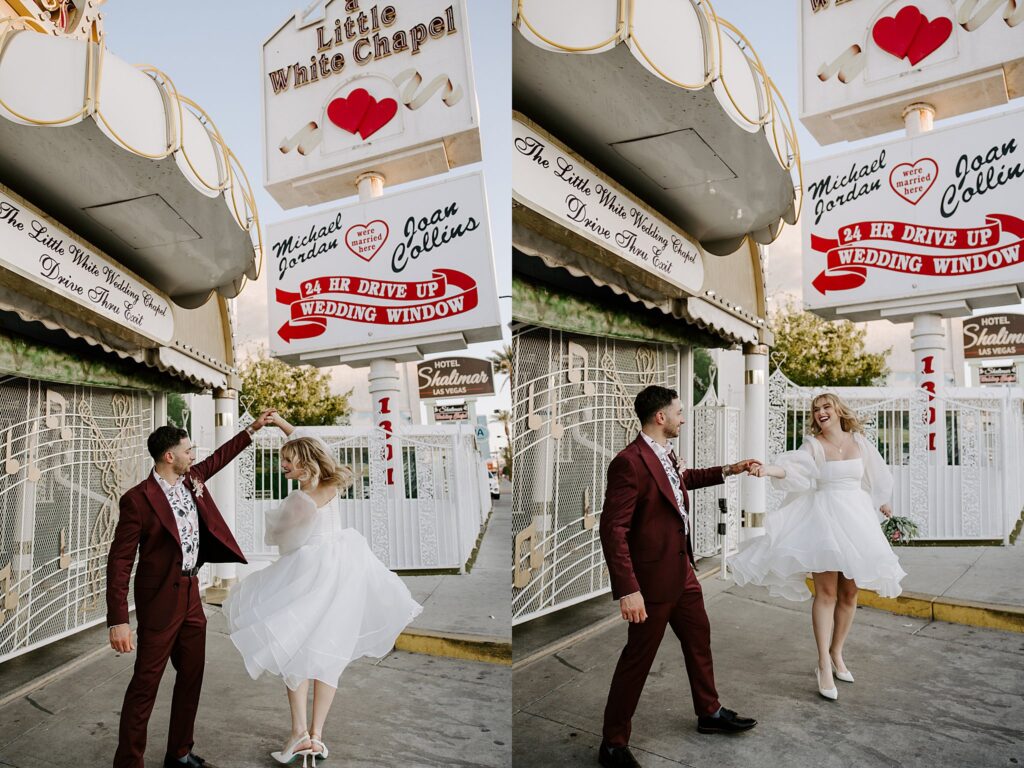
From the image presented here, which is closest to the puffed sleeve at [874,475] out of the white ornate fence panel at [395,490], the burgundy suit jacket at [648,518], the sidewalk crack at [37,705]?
the burgundy suit jacket at [648,518]

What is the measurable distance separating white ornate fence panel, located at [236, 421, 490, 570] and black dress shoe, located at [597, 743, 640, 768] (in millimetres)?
715

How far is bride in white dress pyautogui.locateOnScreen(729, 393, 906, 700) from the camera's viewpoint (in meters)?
2.29

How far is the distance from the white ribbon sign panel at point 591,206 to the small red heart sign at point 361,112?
557 millimetres

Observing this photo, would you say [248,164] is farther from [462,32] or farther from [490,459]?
[490,459]

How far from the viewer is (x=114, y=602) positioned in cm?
186

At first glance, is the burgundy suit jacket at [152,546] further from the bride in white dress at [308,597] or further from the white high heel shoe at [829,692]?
the white high heel shoe at [829,692]

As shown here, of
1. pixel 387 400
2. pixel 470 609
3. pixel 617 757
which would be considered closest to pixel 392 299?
pixel 387 400

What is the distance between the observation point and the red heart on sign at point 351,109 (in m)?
2.20

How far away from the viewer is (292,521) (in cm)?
205

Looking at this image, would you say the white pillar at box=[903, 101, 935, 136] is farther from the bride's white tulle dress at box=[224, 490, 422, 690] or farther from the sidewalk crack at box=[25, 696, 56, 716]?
the sidewalk crack at box=[25, 696, 56, 716]

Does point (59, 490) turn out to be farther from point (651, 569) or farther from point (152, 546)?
point (651, 569)

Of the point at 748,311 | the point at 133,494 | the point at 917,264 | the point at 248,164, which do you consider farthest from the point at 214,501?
the point at 917,264

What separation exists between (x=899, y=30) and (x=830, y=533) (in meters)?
1.56

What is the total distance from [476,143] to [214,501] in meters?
1.34
